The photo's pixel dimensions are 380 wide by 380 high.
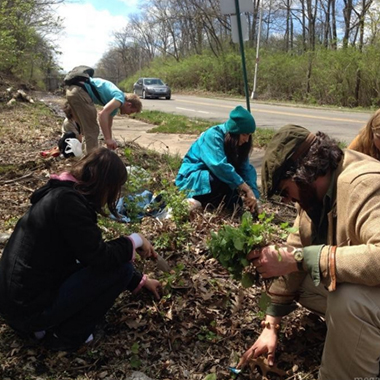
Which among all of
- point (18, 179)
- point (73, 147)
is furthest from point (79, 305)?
point (73, 147)

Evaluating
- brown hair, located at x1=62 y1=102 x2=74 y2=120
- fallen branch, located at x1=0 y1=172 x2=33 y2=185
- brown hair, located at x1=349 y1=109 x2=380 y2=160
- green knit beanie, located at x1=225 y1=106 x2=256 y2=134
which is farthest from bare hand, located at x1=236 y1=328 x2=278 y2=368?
brown hair, located at x1=62 y1=102 x2=74 y2=120

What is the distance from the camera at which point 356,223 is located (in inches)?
70.2

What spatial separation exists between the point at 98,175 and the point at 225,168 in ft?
6.48

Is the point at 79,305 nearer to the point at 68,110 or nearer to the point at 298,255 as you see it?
the point at 298,255

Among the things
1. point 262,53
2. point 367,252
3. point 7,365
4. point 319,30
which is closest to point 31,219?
point 7,365

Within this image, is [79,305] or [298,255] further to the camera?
[79,305]

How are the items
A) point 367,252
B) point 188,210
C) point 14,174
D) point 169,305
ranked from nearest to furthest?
point 367,252
point 169,305
point 188,210
point 14,174

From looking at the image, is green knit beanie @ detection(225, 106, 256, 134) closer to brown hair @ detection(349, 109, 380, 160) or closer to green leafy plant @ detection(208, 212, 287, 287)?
brown hair @ detection(349, 109, 380, 160)

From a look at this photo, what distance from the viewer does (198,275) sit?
2.98 metres

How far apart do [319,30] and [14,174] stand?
34.6 m

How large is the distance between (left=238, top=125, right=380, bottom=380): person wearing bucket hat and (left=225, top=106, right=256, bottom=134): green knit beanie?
187 cm

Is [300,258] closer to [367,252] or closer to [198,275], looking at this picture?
[367,252]

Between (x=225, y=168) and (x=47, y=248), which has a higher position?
(x=225, y=168)

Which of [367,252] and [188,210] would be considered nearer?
[367,252]
